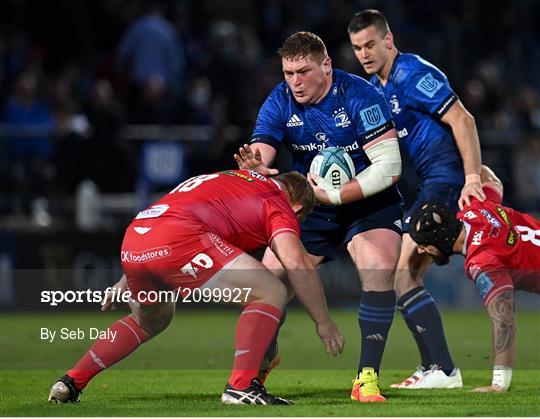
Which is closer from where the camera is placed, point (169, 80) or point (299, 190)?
point (299, 190)

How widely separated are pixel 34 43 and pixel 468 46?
7083 mm

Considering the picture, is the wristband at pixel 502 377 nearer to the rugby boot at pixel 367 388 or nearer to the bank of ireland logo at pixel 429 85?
the rugby boot at pixel 367 388

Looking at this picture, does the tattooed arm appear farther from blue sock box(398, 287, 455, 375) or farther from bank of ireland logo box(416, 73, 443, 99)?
bank of ireland logo box(416, 73, 443, 99)

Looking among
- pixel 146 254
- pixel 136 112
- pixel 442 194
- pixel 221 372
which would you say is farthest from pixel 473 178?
pixel 136 112

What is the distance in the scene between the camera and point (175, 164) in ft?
51.4

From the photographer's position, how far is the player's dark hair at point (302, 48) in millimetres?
8156

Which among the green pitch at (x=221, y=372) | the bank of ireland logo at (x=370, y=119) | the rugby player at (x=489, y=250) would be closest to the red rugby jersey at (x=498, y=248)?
the rugby player at (x=489, y=250)

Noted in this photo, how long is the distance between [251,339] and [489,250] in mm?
1846

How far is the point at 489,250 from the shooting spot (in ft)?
27.1

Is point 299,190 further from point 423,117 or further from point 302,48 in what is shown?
point 423,117

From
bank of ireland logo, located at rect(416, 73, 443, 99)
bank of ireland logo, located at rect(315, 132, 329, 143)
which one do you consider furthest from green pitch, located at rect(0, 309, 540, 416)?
bank of ireland logo, located at rect(416, 73, 443, 99)

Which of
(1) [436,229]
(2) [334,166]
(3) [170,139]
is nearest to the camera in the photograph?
(1) [436,229]

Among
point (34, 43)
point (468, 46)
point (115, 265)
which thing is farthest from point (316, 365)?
point (468, 46)

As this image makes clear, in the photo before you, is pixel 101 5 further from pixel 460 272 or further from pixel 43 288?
pixel 460 272
